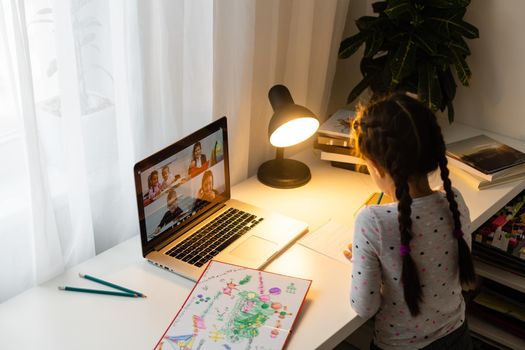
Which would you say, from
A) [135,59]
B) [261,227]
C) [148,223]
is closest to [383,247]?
[261,227]

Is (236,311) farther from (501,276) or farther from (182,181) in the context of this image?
(501,276)

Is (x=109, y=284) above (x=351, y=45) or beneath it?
beneath

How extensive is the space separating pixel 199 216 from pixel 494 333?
3.20 ft

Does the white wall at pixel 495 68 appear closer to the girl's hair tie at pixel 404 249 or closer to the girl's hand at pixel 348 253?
the girl's hand at pixel 348 253

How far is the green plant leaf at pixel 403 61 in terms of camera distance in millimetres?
1903

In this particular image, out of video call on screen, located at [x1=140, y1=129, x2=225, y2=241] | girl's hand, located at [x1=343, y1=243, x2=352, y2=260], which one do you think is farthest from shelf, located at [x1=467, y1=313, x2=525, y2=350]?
video call on screen, located at [x1=140, y1=129, x2=225, y2=241]

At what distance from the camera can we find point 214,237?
159cm

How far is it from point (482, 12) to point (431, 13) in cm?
21

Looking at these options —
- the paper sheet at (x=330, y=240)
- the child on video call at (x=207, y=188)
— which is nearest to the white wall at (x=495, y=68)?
the paper sheet at (x=330, y=240)

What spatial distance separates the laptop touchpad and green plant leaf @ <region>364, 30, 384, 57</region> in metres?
0.71

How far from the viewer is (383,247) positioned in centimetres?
131

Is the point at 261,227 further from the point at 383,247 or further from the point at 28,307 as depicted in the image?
the point at 28,307

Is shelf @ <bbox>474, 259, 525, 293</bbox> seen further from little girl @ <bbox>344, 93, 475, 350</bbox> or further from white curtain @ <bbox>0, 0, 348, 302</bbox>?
white curtain @ <bbox>0, 0, 348, 302</bbox>

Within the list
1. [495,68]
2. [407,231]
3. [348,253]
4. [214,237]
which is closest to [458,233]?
[407,231]
